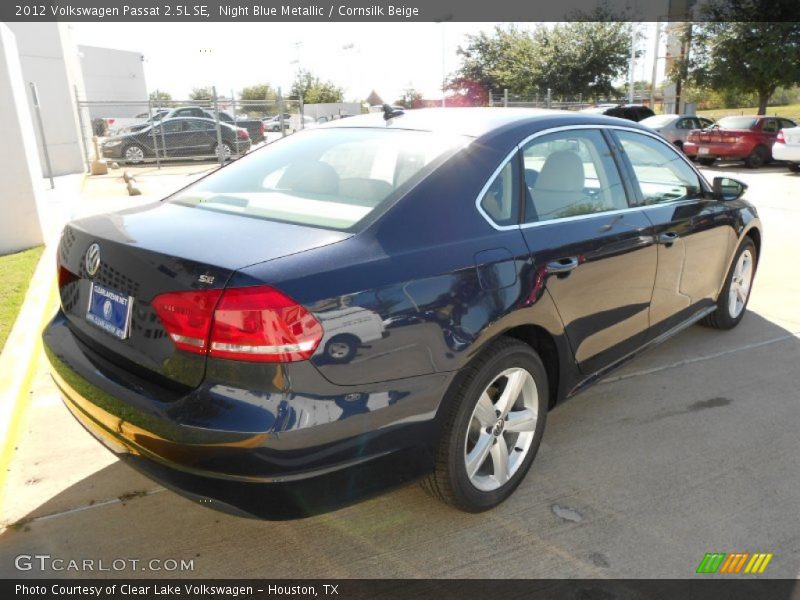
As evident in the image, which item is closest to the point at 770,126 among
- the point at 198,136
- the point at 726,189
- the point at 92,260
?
the point at 726,189

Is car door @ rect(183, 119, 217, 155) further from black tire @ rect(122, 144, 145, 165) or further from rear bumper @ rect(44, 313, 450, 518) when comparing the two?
rear bumper @ rect(44, 313, 450, 518)

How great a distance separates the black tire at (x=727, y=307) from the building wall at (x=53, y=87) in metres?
15.6

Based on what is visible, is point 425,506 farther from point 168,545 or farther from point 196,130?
point 196,130

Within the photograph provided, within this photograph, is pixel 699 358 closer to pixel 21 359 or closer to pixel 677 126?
pixel 21 359

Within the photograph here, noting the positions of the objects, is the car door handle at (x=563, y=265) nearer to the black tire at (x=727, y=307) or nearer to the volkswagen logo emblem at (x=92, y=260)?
the volkswagen logo emblem at (x=92, y=260)

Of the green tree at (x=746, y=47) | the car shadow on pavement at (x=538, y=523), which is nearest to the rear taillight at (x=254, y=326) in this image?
the car shadow on pavement at (x=538, y=523)

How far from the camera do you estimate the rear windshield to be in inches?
103

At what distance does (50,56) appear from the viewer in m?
16.3

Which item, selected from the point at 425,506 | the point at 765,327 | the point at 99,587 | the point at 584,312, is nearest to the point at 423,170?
the point at 584,312

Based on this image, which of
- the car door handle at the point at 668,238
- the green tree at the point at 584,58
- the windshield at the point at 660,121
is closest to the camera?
the car door handle at the point at 668,238

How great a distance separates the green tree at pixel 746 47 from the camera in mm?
24297

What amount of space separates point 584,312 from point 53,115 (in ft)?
55.4

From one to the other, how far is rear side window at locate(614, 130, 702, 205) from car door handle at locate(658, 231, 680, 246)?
0.66ft

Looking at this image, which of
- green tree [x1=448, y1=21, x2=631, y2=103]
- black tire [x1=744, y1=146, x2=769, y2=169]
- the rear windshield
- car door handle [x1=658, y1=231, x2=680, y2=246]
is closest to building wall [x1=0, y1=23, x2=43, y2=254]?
the rear windshield
